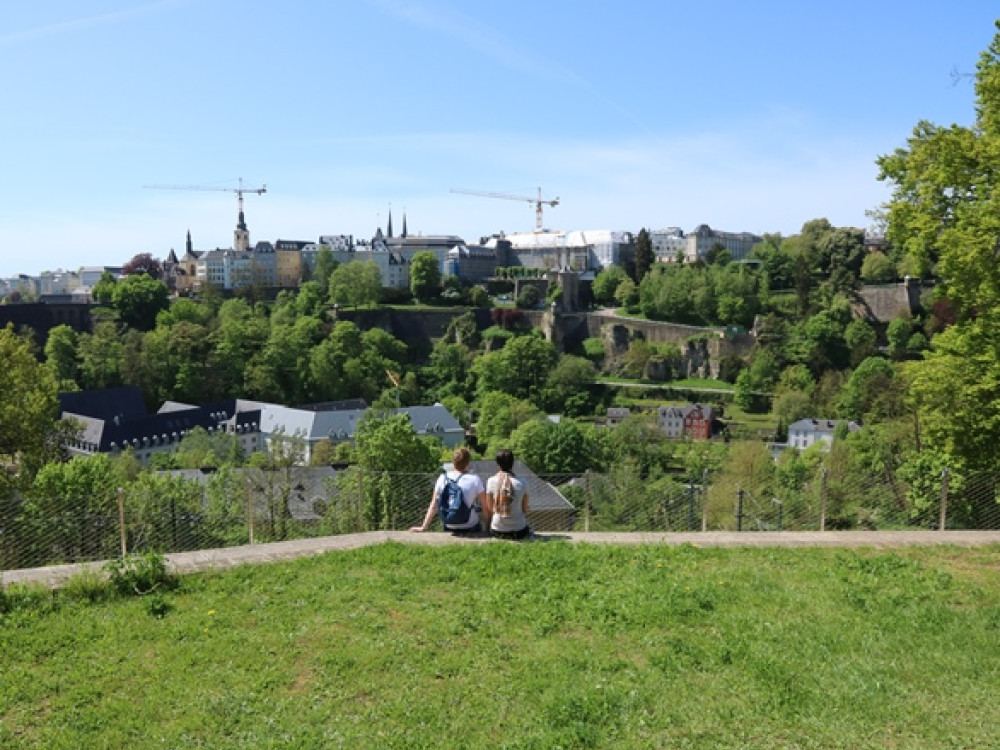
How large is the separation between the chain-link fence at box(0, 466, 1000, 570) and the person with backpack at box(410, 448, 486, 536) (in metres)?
1.30

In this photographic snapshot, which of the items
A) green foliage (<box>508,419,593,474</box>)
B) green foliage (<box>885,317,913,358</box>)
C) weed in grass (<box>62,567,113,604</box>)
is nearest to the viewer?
weed in grass (<box>62,567,113,604</box>)

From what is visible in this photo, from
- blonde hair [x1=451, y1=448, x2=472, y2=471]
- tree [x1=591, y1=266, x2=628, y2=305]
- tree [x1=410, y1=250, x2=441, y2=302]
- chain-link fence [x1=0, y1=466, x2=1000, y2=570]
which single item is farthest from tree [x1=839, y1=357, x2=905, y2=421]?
tree [x1=410, y1=250, x2=441, y2=302]

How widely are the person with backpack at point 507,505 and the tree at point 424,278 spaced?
231ft

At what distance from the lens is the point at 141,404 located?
156 ft

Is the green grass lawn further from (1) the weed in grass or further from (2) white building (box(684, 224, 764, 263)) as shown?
(2) white building (box(684, 224, 764, 263))

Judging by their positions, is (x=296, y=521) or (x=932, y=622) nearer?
(x=932, y=622)

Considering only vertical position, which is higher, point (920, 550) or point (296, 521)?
point (920, 550)

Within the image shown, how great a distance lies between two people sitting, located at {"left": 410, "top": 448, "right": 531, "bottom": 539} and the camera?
768cm

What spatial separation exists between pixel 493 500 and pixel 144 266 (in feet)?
321

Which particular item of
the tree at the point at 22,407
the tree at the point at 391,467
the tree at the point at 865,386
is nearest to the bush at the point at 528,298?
the tree at the point at 865,386

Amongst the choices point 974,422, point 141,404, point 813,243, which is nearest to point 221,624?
point 974,422

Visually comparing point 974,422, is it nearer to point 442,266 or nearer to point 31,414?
point 31,414

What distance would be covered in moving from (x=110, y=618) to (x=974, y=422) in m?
9.59

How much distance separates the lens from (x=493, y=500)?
783cm
